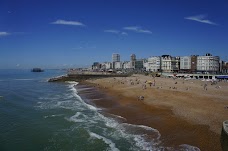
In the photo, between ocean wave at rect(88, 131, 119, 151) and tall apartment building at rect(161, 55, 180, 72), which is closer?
ocean wave at rect(88, 131, 119, 151)

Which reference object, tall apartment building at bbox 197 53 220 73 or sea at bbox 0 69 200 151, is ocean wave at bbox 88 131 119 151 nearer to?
sea at bbox 0 69 200 151

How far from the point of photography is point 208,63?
125 metres

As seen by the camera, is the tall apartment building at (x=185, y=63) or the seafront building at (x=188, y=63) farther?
the tall apartment building at (x=185, y=63)

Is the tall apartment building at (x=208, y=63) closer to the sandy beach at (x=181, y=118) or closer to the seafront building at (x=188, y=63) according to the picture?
the seafront building at (x=188, y=63)

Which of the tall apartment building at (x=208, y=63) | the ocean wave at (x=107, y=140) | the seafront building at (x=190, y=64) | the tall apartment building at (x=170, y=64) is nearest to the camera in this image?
the ocean wave at (x=107, y=140)

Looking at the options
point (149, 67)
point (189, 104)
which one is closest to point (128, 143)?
point (189, 104)

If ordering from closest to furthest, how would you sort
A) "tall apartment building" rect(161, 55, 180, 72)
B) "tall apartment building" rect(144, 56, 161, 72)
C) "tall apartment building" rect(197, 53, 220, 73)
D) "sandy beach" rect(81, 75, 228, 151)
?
1. "sandy beach" rect(81, 75, 228, 151)
2. "tall apartment building" rect(197, 53, 220, 73)
3. "tall apartment building" rect(161, 55, 180, 72)
4. "tall apartment building" rect(144, 56, 161, 72)

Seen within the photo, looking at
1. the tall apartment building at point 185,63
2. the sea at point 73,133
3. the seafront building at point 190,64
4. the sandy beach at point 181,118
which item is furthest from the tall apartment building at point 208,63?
the sea at point 73,133

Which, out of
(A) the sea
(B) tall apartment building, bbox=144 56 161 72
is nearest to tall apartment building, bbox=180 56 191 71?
(B) tall apartment building, bbox=144 56 161 72

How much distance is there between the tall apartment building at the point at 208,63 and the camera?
125 metres

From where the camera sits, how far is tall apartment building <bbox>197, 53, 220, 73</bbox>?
4906 inches

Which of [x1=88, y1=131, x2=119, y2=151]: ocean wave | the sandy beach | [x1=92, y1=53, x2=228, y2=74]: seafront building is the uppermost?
[x1=92, y1=53, x2=228, y2=74]: seafront building

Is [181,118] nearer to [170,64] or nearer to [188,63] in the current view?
[188,63]

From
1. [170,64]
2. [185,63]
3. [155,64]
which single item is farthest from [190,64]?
[155,64]
